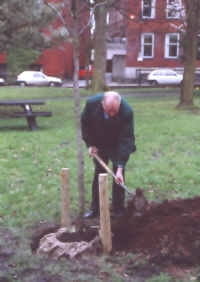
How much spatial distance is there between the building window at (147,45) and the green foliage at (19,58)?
25.6 m

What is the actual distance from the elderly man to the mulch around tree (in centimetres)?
39

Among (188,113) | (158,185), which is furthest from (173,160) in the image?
(188,113)

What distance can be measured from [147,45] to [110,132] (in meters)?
35.1

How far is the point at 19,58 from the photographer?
47.1ft

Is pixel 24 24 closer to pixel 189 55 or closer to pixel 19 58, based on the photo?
pixel 19 58

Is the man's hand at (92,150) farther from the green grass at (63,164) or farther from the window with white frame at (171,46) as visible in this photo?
the window with white frame at (171,46)

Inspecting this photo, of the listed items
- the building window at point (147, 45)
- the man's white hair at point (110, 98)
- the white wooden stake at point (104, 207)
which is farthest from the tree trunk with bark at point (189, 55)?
the building window at point (147, 45)

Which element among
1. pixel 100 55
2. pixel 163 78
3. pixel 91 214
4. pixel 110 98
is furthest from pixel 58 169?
pixel 163 78

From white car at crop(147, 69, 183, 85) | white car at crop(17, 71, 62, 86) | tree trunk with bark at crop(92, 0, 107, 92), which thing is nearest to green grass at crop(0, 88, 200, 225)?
tree trunk with bark at crop(92, 0, 107, 92)

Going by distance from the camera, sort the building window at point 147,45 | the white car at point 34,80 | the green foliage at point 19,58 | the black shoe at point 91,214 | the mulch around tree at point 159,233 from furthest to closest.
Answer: the building window at point 147,45 < the white car at point 34,80 < the green foliage at point 19,58 < the black shoe at point 91,214 < the mulch around tree at point 159,233

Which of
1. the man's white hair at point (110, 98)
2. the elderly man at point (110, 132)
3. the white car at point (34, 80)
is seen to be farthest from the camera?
the white car at point (34, 80)

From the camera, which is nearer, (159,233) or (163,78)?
(159,233)

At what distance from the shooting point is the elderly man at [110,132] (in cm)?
471

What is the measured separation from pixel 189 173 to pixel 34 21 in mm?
8932
